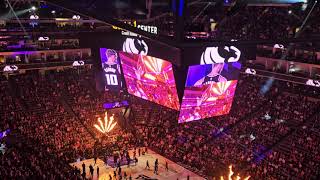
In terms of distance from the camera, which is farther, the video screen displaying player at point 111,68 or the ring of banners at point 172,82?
the video screen displaying player at point 111,68

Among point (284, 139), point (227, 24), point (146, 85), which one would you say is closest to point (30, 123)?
point (146, 85)

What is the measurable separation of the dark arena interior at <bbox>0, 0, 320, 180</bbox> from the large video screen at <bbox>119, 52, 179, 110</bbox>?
0.28 feet

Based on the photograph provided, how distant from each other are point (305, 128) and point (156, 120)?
12.2m

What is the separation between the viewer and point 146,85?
2403 cm

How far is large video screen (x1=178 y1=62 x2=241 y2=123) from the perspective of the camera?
19.1m

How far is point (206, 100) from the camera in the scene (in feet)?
72.0

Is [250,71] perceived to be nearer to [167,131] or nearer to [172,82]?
[167,131]

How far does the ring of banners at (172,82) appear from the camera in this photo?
65.2 feet

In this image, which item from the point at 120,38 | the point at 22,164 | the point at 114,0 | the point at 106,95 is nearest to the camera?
the point at 114,0

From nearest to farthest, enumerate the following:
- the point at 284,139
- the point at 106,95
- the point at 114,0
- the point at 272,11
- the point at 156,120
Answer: the point at 114,0 < the point at 284,139 < the point at 156,120 < the point at 106,95 < the point at 272,11

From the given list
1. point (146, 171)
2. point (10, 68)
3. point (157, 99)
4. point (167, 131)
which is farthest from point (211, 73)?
point (10, 68)

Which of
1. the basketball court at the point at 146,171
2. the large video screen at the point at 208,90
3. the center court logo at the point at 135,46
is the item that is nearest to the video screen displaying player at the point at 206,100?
the large video screen at the point at 208,90

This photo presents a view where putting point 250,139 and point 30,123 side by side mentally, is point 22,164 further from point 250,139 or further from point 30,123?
point 250,139

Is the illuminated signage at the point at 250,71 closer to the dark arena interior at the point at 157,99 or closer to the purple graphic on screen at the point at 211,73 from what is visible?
the dark arena interior at the point at 157,99
